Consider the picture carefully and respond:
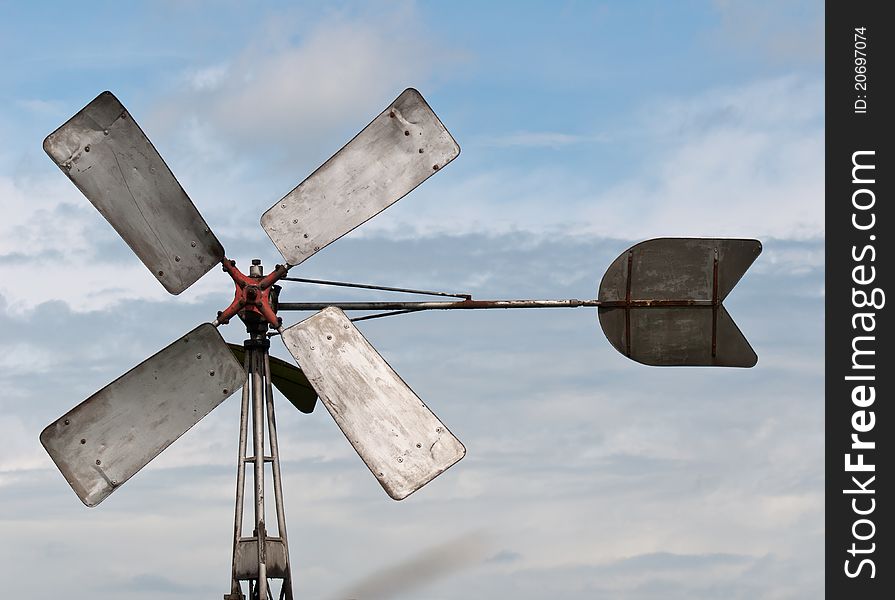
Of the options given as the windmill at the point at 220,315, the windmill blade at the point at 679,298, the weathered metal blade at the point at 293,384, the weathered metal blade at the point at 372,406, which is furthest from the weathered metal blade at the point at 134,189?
the windmill blade at the point at 679,298

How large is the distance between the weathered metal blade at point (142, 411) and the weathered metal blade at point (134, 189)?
60 centimetres

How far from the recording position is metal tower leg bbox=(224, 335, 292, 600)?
12.9m

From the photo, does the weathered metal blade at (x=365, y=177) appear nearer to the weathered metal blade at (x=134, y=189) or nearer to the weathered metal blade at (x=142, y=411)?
the weathered metal blade at (x=134, y=189)

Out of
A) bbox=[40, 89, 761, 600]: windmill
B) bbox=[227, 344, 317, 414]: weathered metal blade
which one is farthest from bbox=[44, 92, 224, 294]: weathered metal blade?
bbox=[227, 344, 317, 414]: weathered metal blade

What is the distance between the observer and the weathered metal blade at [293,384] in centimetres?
1431

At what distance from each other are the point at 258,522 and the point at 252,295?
1.84 m

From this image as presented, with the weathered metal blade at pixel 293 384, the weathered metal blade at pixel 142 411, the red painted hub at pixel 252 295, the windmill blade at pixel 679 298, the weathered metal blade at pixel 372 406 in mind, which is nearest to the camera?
the weathered metal blade at pixel 372 406

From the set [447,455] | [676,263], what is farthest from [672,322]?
[447,455]

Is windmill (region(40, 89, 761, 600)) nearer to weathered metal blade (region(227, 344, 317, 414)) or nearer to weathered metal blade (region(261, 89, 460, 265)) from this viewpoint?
weathered metal blade (region(261, 89, 460, 265))

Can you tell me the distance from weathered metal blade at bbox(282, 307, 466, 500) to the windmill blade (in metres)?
2.11

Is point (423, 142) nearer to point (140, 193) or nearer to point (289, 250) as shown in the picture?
point (289, 250)

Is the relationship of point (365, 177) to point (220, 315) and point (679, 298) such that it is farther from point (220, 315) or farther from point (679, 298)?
point (679, 298)

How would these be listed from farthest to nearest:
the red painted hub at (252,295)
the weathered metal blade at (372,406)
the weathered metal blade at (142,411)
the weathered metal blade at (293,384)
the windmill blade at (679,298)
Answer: the weathered metal blade at (293,384) → the windmill blade at (679,298) → the red painted hub at (252,295) → the weathered metal blade at (142,411) → the weathered metal blade at (372,406)

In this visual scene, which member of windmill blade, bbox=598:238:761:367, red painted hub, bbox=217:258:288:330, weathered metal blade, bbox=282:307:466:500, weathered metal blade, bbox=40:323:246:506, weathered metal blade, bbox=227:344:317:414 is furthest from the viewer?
weathered metal blade, bbox=227:344:317:414
